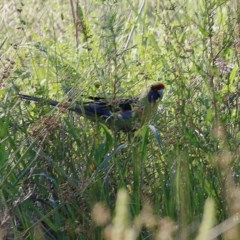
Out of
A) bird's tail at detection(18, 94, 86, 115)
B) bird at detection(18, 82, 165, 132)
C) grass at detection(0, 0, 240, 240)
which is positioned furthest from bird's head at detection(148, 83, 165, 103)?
bird's tail at detection(18, 94, 86, 115)

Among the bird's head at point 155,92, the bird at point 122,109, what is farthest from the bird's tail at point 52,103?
the bird's head at point 155,92

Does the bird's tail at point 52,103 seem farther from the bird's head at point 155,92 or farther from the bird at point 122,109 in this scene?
the bird's head at point 155,92

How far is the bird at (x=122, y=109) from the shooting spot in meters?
4.02

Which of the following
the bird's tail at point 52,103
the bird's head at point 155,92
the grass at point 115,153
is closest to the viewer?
the grass at point 115,153

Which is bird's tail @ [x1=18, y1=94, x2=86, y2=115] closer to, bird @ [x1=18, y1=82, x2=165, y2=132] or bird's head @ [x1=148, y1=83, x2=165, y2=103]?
bird @ [x1=18, y1=82, x2=165, y2=132]

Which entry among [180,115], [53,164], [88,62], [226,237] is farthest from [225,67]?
[226,237]

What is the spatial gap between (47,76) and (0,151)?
89cm

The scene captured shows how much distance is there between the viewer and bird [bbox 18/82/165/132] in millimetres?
4020

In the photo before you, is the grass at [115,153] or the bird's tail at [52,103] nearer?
the grass at [115,153]

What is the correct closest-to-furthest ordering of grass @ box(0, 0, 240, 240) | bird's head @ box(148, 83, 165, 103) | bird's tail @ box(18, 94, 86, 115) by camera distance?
grass @ box(0, 0, 240, 240)
bird's tail @ box(18, 94, 86, 115)
bird's head @ box(148, 83, 165, 103)

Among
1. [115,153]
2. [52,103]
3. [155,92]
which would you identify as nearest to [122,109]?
[52,103]

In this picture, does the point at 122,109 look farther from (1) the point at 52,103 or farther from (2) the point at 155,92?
(2) the point at 155,92

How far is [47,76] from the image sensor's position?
427 centimetres

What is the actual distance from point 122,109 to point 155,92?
0.65 meters
